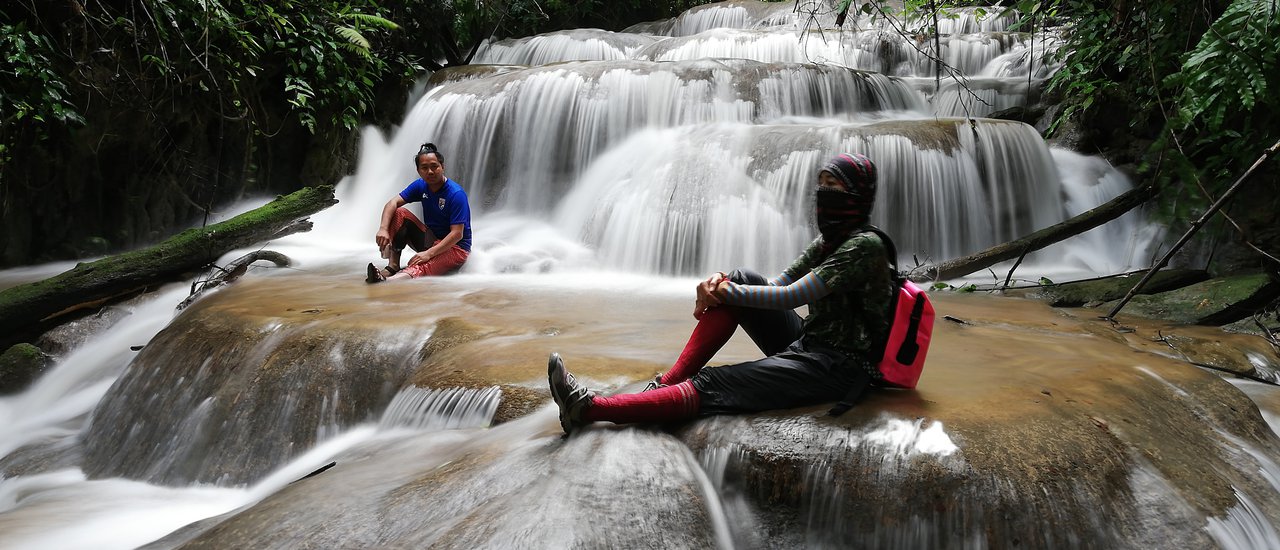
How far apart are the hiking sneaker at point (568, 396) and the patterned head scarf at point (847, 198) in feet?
3.20

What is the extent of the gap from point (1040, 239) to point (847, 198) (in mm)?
4559

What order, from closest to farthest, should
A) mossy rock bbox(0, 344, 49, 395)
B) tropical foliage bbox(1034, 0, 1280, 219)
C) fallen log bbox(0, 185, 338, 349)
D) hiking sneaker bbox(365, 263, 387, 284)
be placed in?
1. tropical foliage bbox(1034, 0, 1280, 219)
2. mossy rock bbox(0, 344, 49, 395)
3. fallen log bbox(0, 185, 338, 349)
4. hiking sneaker bbox(365, 263, 387, 284)

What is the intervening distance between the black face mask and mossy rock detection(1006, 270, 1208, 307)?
12.3ft

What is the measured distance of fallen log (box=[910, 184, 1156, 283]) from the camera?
6293 millimetres

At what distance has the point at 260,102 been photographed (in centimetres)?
899

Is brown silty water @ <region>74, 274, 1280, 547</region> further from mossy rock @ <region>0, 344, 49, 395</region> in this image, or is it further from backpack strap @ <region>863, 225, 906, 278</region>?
mossy rock @ <region>0, 344, 49, 395</region>

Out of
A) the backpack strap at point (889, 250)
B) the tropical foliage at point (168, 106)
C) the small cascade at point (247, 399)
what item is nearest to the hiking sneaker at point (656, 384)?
the backpack strap at point (889, 250)

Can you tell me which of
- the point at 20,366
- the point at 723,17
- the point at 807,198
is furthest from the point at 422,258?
the point at 723,17

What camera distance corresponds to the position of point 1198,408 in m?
3.08

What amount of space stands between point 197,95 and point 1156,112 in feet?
33.0

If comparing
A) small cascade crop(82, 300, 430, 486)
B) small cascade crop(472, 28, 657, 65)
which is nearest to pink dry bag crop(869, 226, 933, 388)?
small cascade crop(82, 300, 430, 486)

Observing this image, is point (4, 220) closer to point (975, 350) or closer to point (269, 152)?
point (269, 152)

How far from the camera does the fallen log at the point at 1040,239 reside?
6293 millimetres

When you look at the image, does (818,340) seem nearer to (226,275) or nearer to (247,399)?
(247,399)
